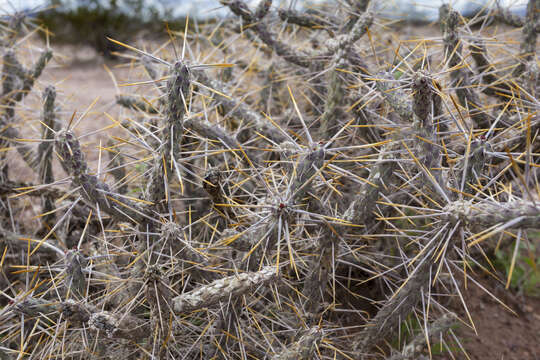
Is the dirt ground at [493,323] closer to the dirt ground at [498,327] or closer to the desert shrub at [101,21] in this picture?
the dirt ground at [498,327]

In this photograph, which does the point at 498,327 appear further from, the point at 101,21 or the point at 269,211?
the point at 101,21

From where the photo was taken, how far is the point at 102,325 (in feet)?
4.41

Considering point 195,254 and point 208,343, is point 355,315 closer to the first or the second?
point 208,343

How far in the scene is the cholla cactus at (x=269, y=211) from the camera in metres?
1.42

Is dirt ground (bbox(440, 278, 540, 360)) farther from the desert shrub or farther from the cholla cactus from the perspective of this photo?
the desert shrub

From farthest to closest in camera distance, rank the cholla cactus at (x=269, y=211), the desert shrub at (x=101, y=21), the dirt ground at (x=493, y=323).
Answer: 1. the desert shrub at (x=101, y=21)
2. the dirt ground at (x=493, y=323)
3. the cholla cactus at (x=269, y=211)

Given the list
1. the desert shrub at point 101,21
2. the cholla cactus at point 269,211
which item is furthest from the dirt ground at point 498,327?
the desert shrub at point 101,21

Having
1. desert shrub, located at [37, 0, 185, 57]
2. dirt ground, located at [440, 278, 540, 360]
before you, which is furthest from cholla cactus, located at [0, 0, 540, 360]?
desert shrub, located at [37, 0, 185, 57]

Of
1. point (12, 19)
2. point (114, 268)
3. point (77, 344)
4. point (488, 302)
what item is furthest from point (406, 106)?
point (12, 19)

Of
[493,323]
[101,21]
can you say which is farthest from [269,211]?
[101,21]

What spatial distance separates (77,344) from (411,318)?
1507 mm

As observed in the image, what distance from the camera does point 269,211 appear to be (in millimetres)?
1447

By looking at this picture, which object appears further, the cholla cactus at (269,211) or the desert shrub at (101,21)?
the desert shrub at (101,21)

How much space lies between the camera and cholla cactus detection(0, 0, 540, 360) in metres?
1.42
